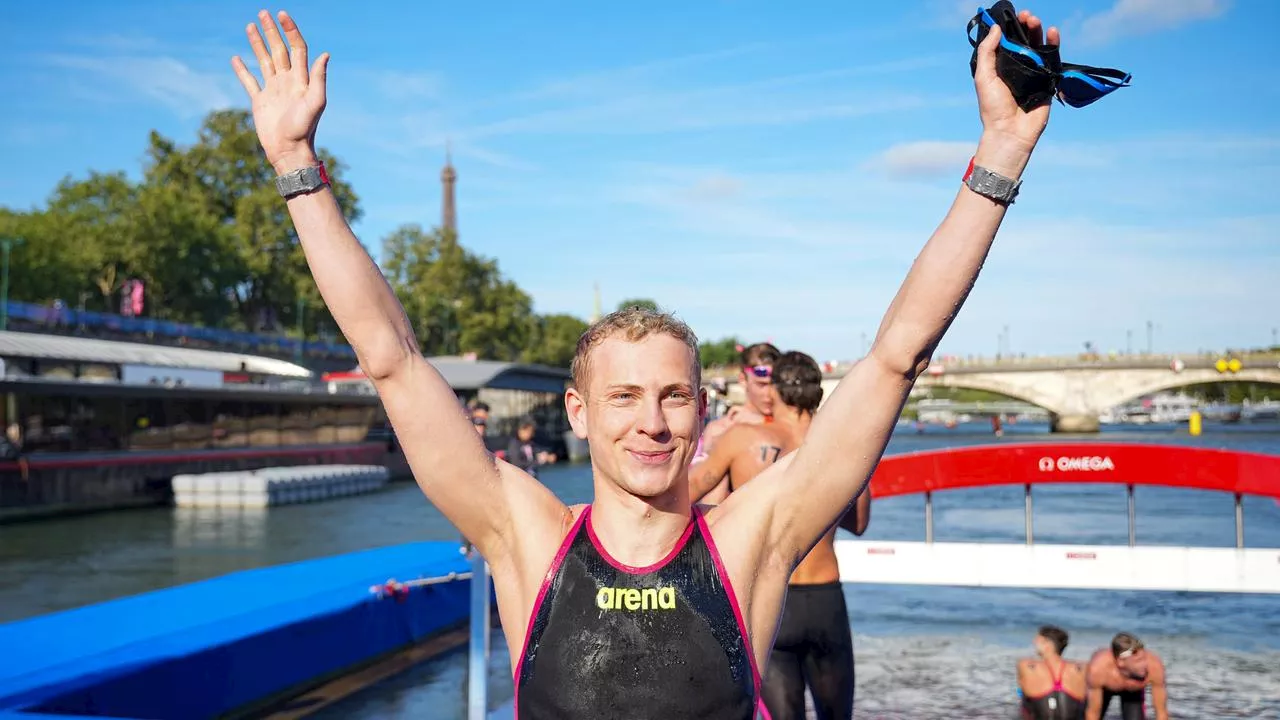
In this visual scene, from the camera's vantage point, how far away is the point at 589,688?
2.17m

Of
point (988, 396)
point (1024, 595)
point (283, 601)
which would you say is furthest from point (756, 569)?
point (988, 396)

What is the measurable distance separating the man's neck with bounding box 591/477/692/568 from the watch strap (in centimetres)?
80

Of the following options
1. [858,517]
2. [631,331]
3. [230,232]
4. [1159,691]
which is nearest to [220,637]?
[858,517]

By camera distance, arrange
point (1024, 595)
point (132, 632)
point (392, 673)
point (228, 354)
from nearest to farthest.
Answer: point (132, 632)
point (392, 673)
point (1024, 595)
point (228, 354)

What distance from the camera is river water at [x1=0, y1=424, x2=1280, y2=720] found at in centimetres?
964

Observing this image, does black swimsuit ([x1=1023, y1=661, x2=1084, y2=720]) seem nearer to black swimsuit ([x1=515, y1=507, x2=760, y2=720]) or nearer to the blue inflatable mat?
the blue inflatable mat

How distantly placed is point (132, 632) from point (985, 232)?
284 inches

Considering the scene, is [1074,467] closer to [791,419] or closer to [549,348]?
[791,419]

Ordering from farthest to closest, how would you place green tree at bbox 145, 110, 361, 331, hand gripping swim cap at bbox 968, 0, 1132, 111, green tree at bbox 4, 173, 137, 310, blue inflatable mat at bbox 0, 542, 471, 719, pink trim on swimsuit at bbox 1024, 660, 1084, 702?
green tree at bbox 145, 110, 361, 331
green tree at bbox 4, 173, 137, 310
pink trim on swimsuit at bbox 1024, 660, 1084, 702
blue inflatable mat at bbox 0, 542, 471, 719
hand gripping swim cap at bbox 968, 0, 1132, 111

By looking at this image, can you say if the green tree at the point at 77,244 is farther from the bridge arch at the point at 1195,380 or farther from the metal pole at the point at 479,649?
the bridge arch at the point at 1195,380

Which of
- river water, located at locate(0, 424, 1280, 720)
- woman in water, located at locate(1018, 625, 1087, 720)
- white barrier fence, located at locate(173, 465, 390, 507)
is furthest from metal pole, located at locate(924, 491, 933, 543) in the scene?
white barrier fence, located at locate(173, 465, 390, 507)

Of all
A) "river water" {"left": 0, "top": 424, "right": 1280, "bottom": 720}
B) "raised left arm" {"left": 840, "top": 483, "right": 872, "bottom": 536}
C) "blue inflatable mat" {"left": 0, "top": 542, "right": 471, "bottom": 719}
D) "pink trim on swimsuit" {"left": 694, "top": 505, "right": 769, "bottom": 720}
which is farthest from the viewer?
"river water" {"left": 0, "top": 424, "right": 1280, "bottom": 720}

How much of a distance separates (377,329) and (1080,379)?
281 feet

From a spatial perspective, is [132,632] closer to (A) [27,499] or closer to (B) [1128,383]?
(A) [27,499]
